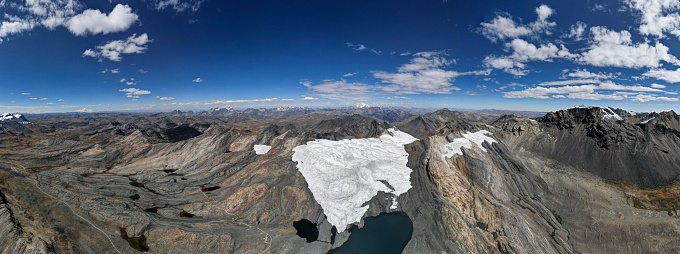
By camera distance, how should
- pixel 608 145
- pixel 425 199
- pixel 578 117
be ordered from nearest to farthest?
1. pixel 425 199
2. pixel 608 145
3. pixel 578 117

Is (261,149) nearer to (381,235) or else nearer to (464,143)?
(381,235)

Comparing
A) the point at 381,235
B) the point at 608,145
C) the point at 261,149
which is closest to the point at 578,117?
the point at 608,145

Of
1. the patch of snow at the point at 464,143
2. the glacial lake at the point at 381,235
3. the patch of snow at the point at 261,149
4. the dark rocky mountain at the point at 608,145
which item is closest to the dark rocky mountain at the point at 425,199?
the dark rocky mountain at the point at 608,145

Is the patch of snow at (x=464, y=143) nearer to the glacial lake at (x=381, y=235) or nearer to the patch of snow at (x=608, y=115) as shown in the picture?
the glacial lake at (x=381, y=235)

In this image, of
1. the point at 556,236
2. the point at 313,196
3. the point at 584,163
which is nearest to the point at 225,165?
the point at 313,196

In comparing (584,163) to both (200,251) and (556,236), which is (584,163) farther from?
(200,251)

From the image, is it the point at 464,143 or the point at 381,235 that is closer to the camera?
the point at 381,235

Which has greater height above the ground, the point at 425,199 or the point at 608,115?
the point at 608,115

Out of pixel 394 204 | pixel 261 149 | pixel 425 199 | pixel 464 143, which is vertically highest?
pixel 464 143
